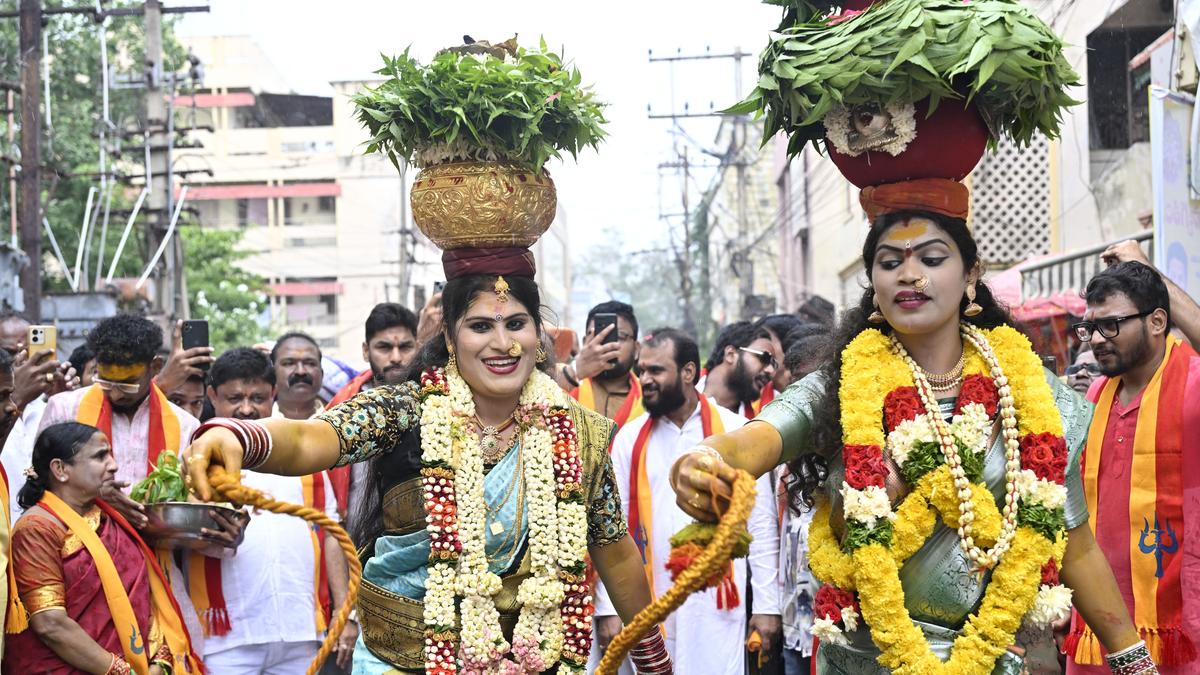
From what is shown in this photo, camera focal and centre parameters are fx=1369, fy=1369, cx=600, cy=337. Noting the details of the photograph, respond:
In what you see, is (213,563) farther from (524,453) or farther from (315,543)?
(524,453)

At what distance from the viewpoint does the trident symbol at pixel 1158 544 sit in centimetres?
567

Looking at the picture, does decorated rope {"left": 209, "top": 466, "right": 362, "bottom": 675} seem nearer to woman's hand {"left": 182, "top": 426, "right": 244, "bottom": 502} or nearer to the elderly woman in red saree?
woman's hand {"left": 182, "top": 426, "right": 244, "bottom": 502}

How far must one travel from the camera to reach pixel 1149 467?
19.0 ft

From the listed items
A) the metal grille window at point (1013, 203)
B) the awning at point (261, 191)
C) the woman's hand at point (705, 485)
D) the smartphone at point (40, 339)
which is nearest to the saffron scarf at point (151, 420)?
the smartphone at point (40, 339)

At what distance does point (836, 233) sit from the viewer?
33.2 metres

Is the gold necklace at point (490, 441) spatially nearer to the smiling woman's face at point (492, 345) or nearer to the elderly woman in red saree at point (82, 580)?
the smiling woman's face at point (492, 345)

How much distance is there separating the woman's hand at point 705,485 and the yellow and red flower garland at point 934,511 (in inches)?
30.4

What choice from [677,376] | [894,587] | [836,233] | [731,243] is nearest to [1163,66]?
[677,376]

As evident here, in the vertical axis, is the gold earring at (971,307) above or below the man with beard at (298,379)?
above

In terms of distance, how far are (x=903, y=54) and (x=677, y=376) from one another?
3.97m

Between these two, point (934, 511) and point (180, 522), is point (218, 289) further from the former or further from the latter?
point (934, 511)

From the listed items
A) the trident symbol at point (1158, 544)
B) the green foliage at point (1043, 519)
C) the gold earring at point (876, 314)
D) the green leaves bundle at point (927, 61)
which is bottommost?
the trident symbol at point (1158, 544)

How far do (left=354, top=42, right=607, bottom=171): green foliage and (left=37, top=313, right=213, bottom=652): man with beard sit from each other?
8.93 feet

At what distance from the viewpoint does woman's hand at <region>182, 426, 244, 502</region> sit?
3.38m
